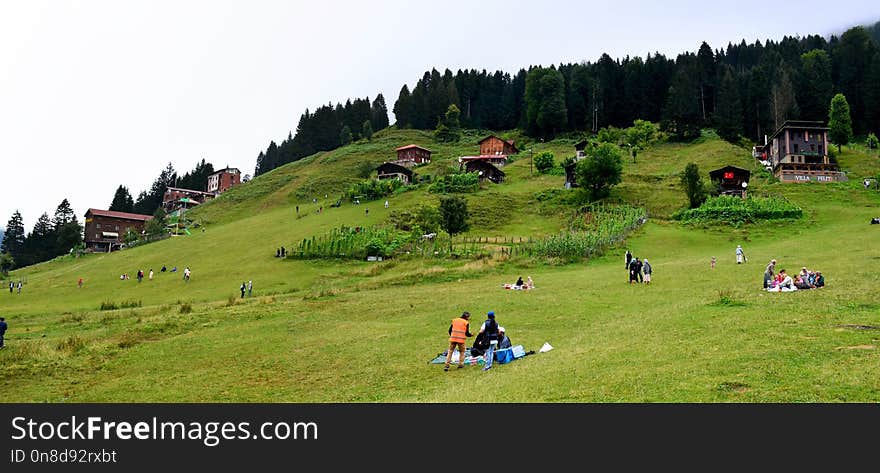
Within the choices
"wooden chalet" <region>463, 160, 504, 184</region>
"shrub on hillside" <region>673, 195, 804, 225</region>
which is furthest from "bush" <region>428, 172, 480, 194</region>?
"shrub on hillside" <region>673, 195, 804, 225</region>

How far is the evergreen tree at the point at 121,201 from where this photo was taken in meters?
151

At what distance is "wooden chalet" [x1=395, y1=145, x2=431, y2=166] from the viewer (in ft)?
460

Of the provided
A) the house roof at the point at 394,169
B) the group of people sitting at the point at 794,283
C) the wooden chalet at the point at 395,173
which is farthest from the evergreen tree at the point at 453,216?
the house roof at the point at 394,169

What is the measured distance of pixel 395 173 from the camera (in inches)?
4616

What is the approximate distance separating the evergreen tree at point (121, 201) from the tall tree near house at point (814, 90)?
169211 millimetres

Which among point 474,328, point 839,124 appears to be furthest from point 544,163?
point 474,328

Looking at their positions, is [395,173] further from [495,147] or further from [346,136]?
[346,136]

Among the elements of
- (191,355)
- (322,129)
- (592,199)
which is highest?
(322,129)

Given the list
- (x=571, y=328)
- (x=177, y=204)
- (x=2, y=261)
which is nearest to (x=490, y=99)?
(x=177, y=204)

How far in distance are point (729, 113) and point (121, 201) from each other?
15244 centimetres
